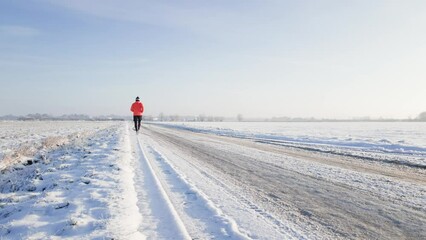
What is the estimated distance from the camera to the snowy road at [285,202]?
13.6 ft

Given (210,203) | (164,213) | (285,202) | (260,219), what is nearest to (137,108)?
(210,203)

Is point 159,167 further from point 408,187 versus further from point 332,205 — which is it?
point 408,187

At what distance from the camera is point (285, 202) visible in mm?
5555

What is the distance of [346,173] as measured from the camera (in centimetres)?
880

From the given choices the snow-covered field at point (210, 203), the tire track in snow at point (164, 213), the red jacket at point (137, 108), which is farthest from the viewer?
the red jacket at point (137, 108)

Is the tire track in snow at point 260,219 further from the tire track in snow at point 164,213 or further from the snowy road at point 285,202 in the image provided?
the tire track in snow at point 164,213

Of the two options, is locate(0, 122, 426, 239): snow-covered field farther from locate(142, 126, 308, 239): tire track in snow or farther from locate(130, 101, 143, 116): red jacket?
locate(130, 101, 143, 116): red jacket

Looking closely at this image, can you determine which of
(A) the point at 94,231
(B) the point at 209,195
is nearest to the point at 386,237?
(B) the point at 209,195

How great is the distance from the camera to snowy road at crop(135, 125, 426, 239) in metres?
4.14

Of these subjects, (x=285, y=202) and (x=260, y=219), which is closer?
(x=260, y=219)

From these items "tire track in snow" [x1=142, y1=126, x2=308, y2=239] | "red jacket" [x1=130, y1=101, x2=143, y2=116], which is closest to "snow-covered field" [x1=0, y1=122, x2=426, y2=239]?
"tire track in snow" [x1=142, y1=126, x2=308, y2=239]

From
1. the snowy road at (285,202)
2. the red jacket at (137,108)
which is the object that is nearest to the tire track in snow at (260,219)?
the snowy road at (285,202)

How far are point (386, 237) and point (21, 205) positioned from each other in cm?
548

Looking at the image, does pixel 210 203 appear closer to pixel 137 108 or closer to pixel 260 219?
pixel 260 219
